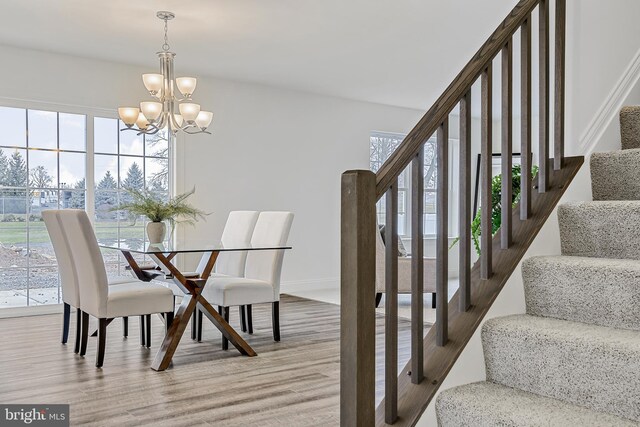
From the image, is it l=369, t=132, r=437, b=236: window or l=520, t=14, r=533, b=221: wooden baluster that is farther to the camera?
l=369, t=132, r=437, b=236: window

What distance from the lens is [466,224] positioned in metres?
1.82

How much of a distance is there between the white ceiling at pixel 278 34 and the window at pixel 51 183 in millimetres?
743

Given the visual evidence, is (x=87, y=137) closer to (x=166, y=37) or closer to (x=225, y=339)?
(x=166, y=37)

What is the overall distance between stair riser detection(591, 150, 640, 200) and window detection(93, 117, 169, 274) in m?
4.79

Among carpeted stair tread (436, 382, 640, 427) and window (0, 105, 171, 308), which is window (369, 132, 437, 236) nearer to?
window (0, 105, 171, 308)

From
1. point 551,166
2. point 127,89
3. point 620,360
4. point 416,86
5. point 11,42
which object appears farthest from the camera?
point 416,86

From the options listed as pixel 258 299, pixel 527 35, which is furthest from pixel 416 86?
pixel 527 35

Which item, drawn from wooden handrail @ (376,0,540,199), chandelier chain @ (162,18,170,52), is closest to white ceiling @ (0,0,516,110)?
chandelier chain @ (162,18,170,52)

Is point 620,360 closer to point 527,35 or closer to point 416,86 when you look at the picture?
point 527,35

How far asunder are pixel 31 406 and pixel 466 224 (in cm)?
244

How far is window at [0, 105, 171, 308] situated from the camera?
565 cm

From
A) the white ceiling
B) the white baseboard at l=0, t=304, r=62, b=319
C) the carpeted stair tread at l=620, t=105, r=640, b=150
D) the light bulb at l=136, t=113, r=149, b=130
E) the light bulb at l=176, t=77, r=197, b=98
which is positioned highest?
the white ceiling

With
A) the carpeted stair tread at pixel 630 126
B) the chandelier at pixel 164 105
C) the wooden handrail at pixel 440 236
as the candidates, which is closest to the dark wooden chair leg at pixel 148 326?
the chandelier at pixel 164 105

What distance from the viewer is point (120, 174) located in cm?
628
